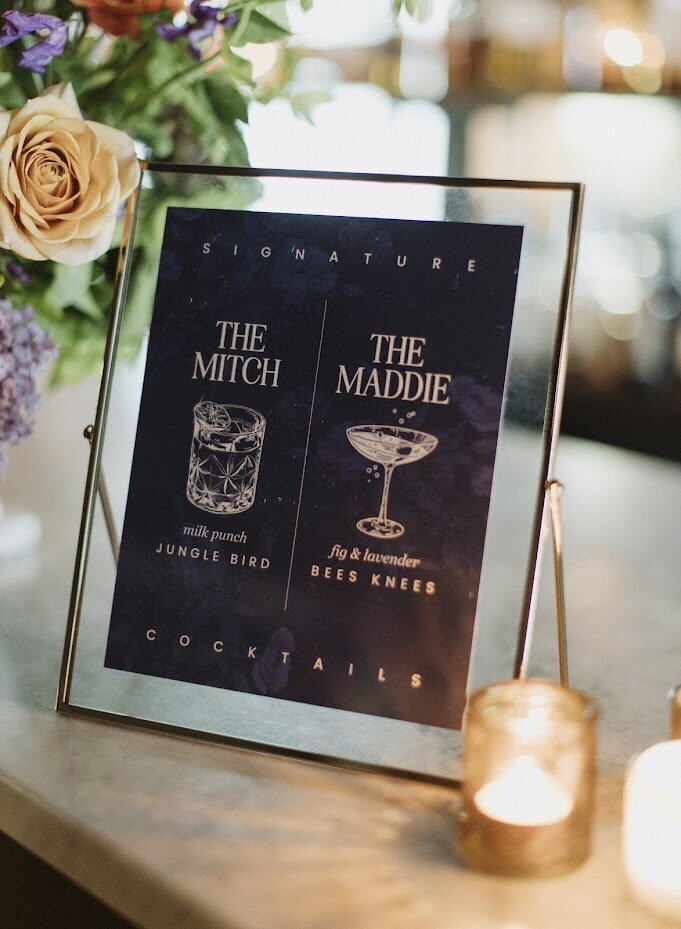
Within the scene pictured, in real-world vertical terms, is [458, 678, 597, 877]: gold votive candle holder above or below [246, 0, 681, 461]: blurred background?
below

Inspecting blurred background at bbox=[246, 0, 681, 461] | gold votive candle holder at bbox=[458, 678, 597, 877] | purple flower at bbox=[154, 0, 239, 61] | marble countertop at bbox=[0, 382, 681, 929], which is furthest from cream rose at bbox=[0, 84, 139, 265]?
blurred background at bbox=[246, 0, 681, 461]

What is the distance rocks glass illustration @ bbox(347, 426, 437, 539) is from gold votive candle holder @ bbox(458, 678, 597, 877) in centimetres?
17

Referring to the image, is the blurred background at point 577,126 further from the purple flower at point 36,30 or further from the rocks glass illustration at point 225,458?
the rocks glass illustration at point 225,458

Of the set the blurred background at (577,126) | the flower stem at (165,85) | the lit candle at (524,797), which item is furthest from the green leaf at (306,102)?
the blurred background at (577,126)

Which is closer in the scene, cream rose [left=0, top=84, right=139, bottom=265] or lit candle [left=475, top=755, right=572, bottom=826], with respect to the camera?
lit candle [left=475, top=755, right=572, bottom=826]

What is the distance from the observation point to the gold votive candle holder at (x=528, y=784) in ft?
1.89

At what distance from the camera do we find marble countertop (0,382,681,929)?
21.5 inches

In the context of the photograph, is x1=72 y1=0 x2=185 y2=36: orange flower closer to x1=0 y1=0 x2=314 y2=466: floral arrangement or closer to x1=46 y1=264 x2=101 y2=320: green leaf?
x1=0 y1=0 x2=314 y2=466: floral arrangement

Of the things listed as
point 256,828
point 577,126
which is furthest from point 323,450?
point 577,126

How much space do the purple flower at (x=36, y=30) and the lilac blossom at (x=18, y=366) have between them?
21cm

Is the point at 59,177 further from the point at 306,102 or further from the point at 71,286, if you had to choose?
the point at 306,102

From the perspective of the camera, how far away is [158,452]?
79cm

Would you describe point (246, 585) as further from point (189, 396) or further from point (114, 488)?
point (114, 488)

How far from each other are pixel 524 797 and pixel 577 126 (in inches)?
141
